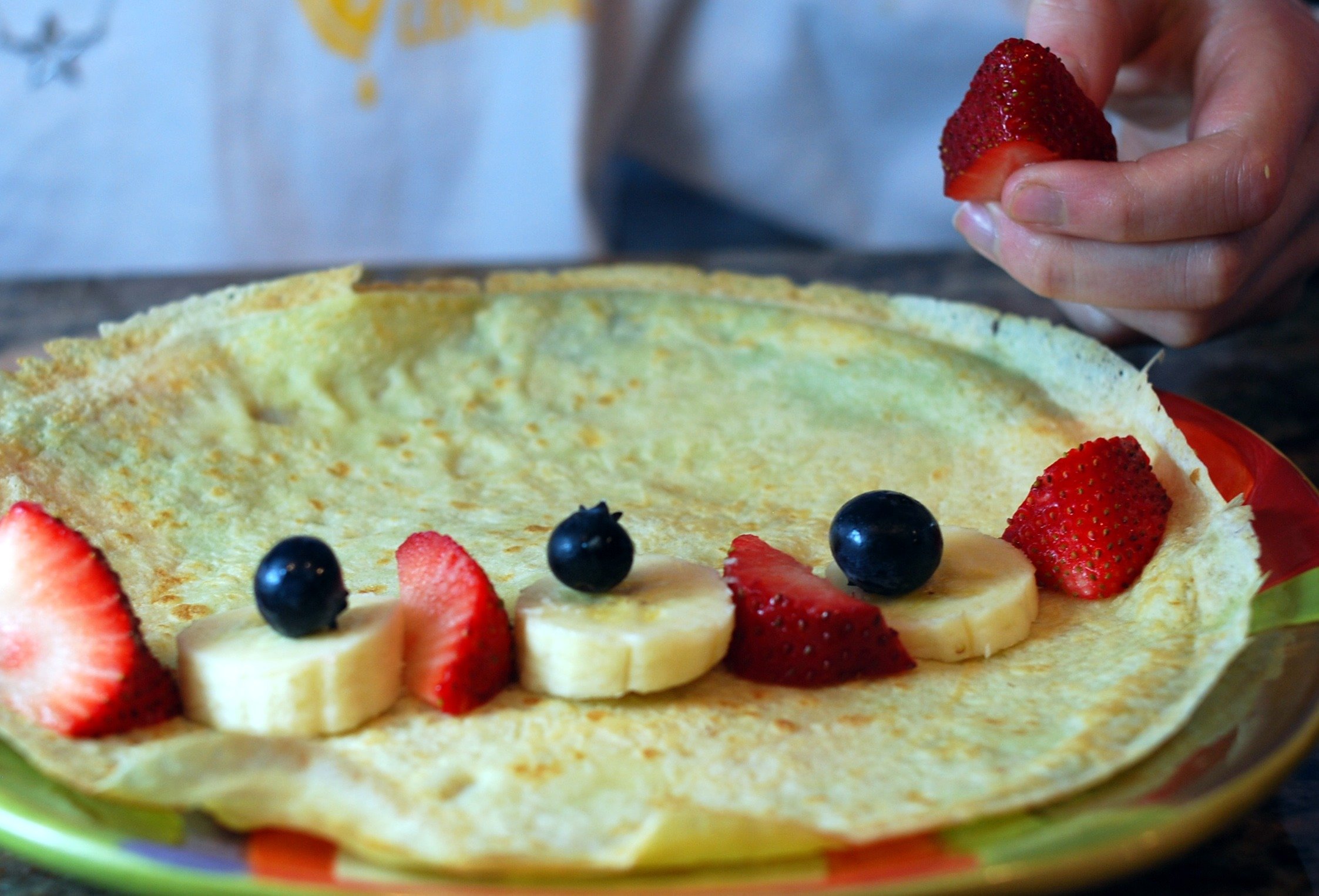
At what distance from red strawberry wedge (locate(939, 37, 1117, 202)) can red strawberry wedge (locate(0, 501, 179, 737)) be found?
3.72 feet

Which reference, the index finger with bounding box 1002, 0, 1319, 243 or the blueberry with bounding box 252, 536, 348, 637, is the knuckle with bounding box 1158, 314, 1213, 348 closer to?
the index finger with bounding box 1002, 0, 1319, 243

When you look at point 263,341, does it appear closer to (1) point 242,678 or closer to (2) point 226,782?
(1) point 242,678

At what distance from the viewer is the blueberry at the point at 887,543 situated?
4.03 ft

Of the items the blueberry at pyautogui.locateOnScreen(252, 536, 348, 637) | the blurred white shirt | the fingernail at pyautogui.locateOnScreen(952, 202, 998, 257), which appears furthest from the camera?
the blurred white shirt

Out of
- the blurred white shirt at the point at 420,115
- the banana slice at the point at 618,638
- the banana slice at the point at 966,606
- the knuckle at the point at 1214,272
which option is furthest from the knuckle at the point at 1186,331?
the blurred white shirt at the point at 420,115

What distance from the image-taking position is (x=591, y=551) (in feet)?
3.78

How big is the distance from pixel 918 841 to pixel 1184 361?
1747mm

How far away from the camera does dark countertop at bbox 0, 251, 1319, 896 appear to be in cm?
105

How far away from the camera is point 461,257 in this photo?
3.75m

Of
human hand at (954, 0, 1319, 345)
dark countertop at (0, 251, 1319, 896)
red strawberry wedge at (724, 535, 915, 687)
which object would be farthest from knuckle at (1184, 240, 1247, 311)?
red strawberry wedge at (724, 535, 915, 687)

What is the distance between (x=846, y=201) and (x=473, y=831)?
333cm

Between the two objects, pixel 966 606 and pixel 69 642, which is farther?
pixel 966 606

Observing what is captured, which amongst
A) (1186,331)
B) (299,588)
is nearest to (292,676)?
(299,588)

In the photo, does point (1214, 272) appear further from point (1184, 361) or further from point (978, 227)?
point (1184, 361)
